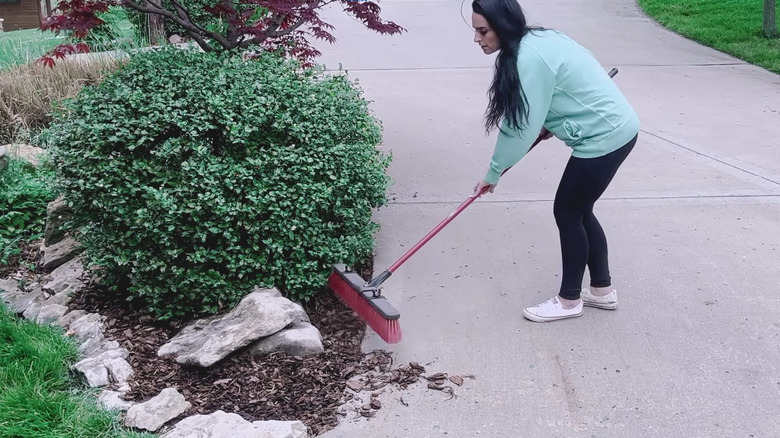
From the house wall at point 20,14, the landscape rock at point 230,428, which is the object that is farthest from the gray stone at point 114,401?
the house wall at point 20,14

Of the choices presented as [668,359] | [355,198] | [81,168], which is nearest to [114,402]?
[81,168]

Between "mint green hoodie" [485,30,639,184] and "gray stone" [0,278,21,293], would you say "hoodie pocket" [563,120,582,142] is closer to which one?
"mint green hoodie" [485,30,639,184]

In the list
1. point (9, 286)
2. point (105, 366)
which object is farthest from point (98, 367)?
point (9, 286)

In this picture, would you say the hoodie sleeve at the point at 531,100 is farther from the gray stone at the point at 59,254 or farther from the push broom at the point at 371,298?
the gray stone at the point at 59,254

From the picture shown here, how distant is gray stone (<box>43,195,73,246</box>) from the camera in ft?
14.4

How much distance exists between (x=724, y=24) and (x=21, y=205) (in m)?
9.57

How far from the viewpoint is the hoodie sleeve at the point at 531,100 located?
321cm

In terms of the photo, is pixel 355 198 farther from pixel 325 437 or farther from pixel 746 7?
pixel 746 7

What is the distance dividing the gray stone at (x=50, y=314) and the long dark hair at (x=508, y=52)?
2250mm

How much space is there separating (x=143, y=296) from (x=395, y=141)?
9.52ft

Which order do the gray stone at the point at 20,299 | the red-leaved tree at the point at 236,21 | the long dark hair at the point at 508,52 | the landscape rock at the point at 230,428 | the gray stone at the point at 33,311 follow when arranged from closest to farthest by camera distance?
the landscape rock at the point at 230,428 → the long dark hair at the point at 508,52 → the gray stone at the point at 33,311 → the gray stone at the point at 20,299 → the red-leaved tree at the point at 236,21

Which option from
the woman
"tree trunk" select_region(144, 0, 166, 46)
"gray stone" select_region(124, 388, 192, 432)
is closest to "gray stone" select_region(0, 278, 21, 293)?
"gray stone" select_region(124, 388, 192, 432)

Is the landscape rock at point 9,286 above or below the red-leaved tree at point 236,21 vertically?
below

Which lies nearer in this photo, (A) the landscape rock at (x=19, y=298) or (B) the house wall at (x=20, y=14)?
(A) the landscape rock at (x=19, y=298)
